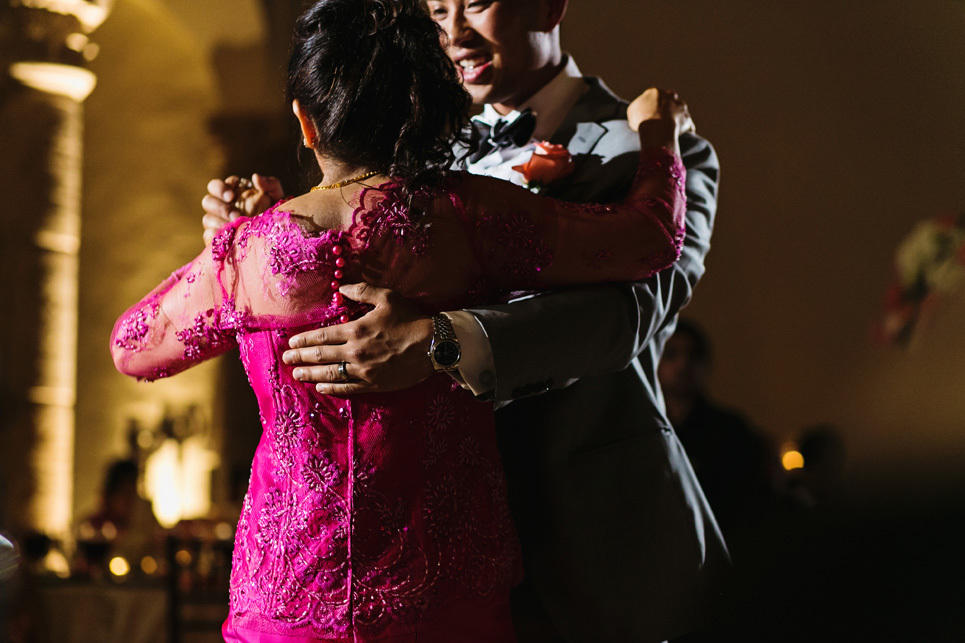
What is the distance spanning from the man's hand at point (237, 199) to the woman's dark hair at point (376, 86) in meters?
0.32

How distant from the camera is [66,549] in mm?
5352

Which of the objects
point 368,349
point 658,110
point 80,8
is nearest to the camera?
point 368,349

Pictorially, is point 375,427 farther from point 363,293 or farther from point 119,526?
point 119,526

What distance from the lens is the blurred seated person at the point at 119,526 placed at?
3.52 meters

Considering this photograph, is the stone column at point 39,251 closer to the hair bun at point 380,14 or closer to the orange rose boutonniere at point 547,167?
the orange rose boutonniere at point 547,167

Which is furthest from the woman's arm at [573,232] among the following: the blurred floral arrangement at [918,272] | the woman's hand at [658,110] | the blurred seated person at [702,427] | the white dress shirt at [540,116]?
the blurred floral arrangement at [918,272]

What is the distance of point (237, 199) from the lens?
65.8 inches

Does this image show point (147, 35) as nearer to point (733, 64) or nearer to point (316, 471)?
point (733, 64)

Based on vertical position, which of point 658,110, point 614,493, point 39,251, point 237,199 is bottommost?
point 614,493

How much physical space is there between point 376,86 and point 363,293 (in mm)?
307

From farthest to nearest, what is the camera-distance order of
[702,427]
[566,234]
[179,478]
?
[179,478]
[702,427]
[566,234]

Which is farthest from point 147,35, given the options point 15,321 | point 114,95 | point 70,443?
point 70,443

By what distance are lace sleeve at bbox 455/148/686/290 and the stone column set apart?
508 cm

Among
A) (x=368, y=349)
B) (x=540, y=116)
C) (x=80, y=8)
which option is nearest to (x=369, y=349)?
(x=368, y=349)
